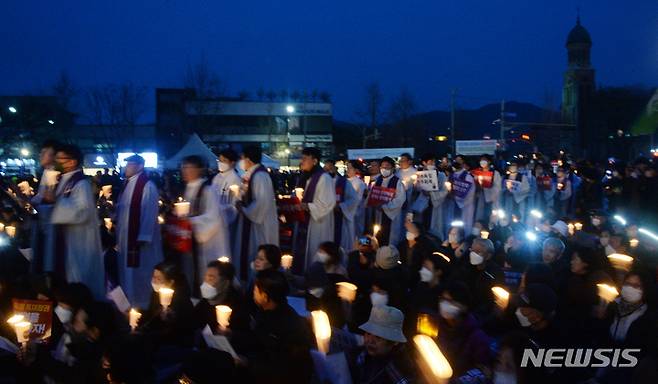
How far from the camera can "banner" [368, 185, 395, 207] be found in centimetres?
1279

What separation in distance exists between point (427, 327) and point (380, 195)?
7.73 m

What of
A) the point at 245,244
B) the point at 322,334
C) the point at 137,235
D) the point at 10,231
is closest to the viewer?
the point at 322,334

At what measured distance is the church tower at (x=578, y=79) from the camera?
95250 millimetres

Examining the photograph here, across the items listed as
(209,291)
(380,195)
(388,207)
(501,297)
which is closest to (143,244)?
(209,291)

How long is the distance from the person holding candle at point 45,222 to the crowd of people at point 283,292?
22 mm

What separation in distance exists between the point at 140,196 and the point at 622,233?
20.8 ft

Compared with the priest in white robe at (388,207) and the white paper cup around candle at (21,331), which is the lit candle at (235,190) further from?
the priest in white robe at (388,207)

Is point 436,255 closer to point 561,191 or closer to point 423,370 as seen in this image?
point 423,370

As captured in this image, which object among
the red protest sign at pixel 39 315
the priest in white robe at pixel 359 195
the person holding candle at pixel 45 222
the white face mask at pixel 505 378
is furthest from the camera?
the priest in white robe at pixel 359 195

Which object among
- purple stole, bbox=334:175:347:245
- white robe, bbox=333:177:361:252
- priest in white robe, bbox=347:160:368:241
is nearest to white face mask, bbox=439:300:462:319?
purple stole, bbox=334:175:347:245

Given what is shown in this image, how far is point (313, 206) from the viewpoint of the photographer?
363 inches

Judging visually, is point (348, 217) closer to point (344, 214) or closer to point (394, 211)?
point (344, 214)

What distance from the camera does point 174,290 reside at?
6.07 meters

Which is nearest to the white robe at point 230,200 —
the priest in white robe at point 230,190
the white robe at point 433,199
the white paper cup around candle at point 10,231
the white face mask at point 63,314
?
the priest in white robe at point 230,190
